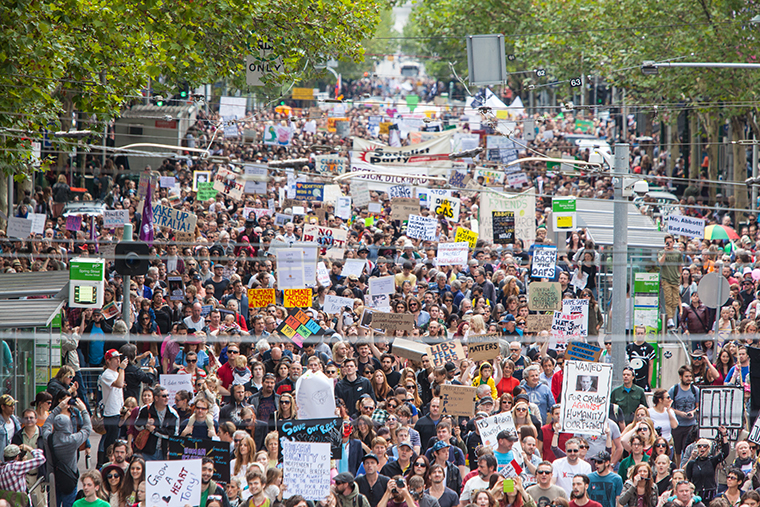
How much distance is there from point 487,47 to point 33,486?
467 inches

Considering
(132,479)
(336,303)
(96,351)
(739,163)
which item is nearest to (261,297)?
(336,303)

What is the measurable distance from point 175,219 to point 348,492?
1077 centimetres

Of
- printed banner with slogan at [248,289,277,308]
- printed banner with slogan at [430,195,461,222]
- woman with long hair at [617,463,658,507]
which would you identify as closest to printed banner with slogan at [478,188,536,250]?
printed banner with slogan at [430,195,461,222]

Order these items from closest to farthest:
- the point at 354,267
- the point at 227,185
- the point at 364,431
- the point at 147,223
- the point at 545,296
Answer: the point at 364,431 < the point at 545,296 < the point at 354,267 < the point at 147,223 < the point at 227,185

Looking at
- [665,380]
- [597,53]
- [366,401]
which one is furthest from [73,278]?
[597,53]

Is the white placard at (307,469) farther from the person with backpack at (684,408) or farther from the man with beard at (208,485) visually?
the person with backpack at (684,408)

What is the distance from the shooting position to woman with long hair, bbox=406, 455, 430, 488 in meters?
9.55

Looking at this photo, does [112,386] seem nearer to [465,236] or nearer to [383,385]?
[383,385]

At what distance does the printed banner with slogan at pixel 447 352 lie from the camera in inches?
496

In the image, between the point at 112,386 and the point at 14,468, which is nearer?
the point at 14,468

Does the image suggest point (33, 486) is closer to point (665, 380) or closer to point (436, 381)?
A: point (436, 381)

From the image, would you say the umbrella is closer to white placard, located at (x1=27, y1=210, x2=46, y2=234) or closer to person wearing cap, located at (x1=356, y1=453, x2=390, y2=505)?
white placard, located at (x1=27, y1=210, x2=46, y2=234)

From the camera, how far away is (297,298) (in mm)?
14875

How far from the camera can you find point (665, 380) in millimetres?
14094
